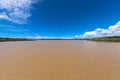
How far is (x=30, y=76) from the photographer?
193 inches

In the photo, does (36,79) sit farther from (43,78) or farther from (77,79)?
(77,79)

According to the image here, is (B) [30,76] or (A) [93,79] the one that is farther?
(B) [30,76]

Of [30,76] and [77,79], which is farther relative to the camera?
[30,76]

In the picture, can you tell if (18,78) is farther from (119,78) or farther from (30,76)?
(119,78)

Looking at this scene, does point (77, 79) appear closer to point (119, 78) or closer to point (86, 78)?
point (86, 78)

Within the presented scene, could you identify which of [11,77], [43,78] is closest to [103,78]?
[43,78]

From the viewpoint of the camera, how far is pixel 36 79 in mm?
4578

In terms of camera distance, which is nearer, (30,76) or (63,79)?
(63,79)

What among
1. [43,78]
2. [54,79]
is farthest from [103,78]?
[43,78]

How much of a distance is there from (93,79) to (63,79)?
3.76 feet

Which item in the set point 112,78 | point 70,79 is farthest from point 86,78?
point 112,78

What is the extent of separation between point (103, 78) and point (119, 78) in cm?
63

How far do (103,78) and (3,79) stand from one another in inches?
153

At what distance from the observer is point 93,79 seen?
4555 millimetres
